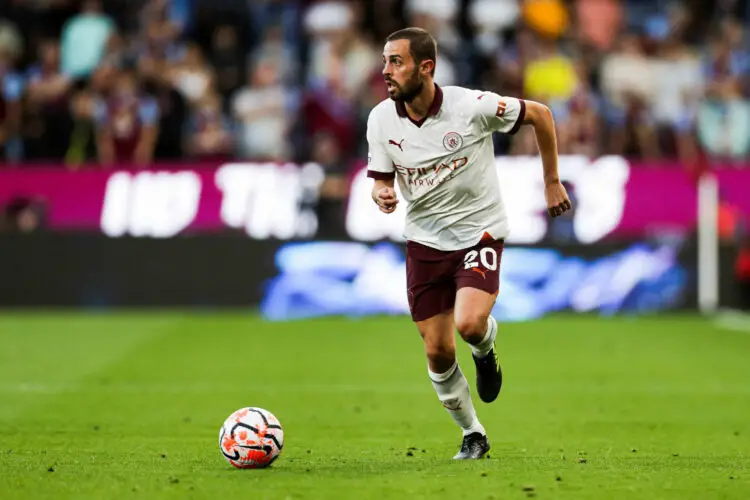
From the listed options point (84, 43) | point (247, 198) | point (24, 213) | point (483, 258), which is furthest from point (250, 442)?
point (84, 43)

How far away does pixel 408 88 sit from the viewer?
7.78 meters

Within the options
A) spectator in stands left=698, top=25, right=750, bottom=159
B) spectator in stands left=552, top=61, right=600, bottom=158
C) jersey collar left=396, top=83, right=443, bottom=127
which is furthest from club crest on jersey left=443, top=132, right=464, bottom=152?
spectator in stands left=698, top=25, right=750, bottom=159

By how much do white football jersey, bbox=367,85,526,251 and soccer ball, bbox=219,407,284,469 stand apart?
4.70ft

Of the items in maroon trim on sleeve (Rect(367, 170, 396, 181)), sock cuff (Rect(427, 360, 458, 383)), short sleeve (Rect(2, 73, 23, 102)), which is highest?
short sleeve (Rect(2, 73, 23, 102))

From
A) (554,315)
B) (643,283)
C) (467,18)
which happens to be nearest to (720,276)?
(643,283)

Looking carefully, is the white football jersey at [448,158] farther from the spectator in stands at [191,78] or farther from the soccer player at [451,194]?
the spectator in stands at [191,78]

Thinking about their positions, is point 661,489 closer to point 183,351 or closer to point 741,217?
point 183,351

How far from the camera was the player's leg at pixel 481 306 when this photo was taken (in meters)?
7.75

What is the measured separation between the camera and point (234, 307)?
19406 millimetres

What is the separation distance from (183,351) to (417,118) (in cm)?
747

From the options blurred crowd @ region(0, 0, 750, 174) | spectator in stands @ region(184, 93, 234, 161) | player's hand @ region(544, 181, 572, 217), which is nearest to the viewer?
player's hand @ region(544, 181, 572, 217)

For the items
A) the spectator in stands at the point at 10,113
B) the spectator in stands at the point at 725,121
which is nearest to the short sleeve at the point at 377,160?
the spectator in stands at the point at 10,113

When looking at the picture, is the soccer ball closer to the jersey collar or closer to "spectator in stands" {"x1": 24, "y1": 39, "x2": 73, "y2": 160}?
the jersey collar

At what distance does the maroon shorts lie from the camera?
7.95 m
